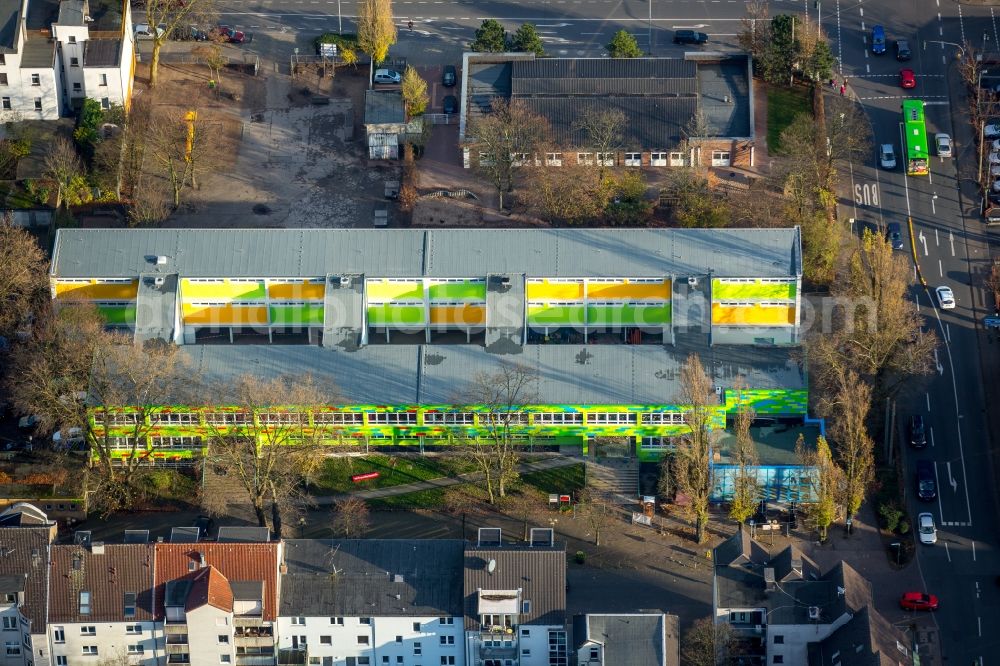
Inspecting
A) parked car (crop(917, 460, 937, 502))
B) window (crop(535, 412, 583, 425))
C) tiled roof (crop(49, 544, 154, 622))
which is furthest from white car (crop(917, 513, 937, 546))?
tiled roof (crop(49, 544, 154, 622))

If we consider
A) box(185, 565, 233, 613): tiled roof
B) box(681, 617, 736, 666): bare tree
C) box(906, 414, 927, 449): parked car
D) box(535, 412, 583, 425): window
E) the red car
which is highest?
box(535, 412, 583, 425): window

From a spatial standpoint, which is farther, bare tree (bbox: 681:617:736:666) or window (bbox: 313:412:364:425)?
window (bbox: 313:412:364:425)

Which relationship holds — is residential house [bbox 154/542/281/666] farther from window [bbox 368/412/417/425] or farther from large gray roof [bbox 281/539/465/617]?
window [bbox 368/412/417/425]

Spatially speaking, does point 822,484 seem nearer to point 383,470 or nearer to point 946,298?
point 946,298

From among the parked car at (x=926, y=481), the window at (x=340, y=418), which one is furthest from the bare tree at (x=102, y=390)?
the parked car at (x=926, y=481)

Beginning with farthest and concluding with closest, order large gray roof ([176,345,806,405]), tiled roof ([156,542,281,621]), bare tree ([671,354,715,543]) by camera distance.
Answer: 1. large gray roof ([176,345,806,405])
2. bare tree ([671,354,715,543])
3. tiled roof ([156,542,281,621])
